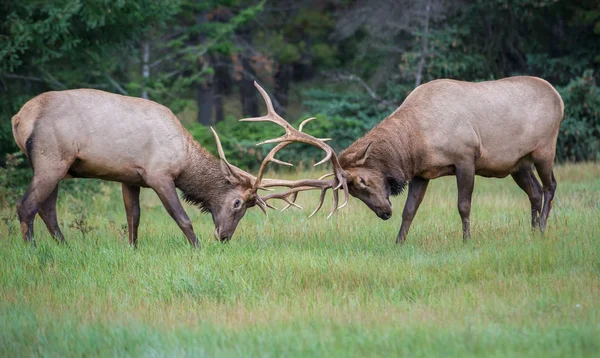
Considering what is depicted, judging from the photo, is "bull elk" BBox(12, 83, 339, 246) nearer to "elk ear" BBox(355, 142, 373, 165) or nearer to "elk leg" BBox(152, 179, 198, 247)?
"elk leg" BBox(152, 179, 198, 247)

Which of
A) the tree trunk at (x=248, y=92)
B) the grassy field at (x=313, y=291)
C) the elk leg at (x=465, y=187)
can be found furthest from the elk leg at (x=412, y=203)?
the tree trunk at (x=248, y=92)

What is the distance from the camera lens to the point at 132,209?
966cm

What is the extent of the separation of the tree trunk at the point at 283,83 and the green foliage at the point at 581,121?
30.4 ft

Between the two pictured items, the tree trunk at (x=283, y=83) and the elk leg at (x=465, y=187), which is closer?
the elk leg at (x=465, y=187)

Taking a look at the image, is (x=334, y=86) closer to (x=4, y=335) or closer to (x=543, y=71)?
(x=543, y=71)

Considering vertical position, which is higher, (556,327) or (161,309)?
(556,327)

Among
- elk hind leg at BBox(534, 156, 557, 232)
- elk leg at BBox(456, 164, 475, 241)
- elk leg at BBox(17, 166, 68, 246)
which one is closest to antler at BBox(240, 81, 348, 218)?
elk leg at BBox(456, 164, 475, 241)

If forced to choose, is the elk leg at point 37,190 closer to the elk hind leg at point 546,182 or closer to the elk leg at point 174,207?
the elk leg at point 174,207

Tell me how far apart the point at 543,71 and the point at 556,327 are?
15.3 meters

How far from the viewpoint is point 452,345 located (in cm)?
531

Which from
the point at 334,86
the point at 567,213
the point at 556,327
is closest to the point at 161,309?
the point at 556,327

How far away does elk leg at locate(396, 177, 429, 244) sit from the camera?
9.30 m

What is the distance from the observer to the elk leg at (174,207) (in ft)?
30.0

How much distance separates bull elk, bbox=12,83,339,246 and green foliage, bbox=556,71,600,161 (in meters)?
9.71
